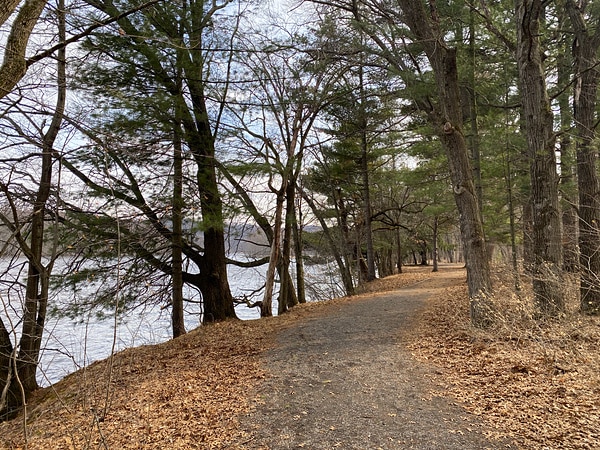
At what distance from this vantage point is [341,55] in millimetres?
8875

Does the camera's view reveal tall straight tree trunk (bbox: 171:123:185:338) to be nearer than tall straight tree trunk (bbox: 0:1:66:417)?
No

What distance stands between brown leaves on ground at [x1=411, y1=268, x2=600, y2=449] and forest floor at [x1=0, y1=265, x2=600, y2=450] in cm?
1

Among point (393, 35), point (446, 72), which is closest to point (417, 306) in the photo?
point (446, 72)

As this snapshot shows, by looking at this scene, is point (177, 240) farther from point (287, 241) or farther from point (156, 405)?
point (156, 405)

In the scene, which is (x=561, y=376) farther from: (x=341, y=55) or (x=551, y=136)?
(x=341, y=55)

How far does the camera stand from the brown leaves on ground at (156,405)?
3383mm

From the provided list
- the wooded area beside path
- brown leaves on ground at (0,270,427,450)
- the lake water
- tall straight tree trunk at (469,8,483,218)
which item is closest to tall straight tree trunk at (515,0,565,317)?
the wooded area beside path

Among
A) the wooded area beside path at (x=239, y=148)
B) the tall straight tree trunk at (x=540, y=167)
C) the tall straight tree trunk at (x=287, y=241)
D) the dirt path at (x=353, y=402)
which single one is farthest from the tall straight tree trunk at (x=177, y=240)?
the tall straight tree trunk at (x=540, y=167)

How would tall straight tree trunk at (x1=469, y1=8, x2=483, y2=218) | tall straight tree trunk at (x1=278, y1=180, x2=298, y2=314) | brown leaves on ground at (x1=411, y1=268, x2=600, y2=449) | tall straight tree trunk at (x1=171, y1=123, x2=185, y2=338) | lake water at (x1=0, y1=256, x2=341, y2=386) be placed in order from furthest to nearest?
tall straight tree trunk at (x1=278, y1=180, x2=298, y2=314) → tall straight tree trunk at (x1=469, y1=8, x2=483, y2=218) → tall straight tree trunk at (x1=171, y1=123, x2=185, y2=338) → lake water at (x1=0, y1=256, x2=341, y2=386) → brown leaves on ground at (x1=411, y1=268, x2=600, y2=449)

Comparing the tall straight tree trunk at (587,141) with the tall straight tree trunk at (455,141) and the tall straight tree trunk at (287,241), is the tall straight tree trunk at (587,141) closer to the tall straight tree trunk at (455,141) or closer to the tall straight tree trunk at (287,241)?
the tall straight tree trunk at (455,141)

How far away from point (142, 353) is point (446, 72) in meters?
7.64

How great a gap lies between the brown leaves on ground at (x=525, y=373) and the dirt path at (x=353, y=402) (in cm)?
27

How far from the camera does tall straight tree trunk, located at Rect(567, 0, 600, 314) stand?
7.02 metres

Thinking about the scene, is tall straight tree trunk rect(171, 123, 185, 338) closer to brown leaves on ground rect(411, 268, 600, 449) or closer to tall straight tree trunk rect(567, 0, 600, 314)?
brown leaves on ground rect(411, 268, 600, 449)
